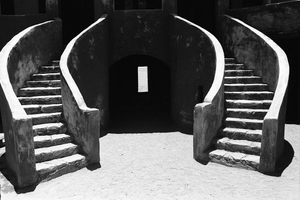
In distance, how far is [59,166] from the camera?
5414mm

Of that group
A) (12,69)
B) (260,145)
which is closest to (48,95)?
(12,69)

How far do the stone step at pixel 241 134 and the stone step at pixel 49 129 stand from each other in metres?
→ 3.65

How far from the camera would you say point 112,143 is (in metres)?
7.77

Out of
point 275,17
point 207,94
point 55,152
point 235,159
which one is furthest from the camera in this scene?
point 275,17

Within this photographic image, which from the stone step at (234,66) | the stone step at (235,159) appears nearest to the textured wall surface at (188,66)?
the stone step at (234,66)

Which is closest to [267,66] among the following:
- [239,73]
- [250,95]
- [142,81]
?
[239,73]

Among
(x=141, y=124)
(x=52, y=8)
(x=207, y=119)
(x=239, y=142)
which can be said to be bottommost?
(x=141, y=124)

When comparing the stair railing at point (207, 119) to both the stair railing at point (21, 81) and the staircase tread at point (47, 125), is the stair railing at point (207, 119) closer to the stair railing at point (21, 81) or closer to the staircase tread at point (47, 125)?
the staircase tread at point (47, 125)

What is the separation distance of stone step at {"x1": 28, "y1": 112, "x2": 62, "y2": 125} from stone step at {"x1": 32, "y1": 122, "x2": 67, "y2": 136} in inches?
4.6

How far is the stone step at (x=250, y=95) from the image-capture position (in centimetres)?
699

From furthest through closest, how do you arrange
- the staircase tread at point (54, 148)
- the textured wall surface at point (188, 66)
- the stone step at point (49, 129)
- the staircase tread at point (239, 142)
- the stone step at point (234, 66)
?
the stone step at point (234, 66) → the textured wall surface at point (188, 66) → the stone step at point (49, 129) → the staircase tread at point (239, 142) → the staircase tread at point (54, 148)

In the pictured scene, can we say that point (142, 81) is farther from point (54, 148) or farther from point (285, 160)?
point (285, 160)

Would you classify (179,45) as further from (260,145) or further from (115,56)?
(260,145)

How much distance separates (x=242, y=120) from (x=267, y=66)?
6.34ft
